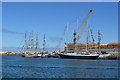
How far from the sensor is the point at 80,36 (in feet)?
363

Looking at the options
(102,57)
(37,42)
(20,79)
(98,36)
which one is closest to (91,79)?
(20,79)

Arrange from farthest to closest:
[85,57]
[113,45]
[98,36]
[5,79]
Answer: [113,45] → [98,36] → [85,57] → [5,79]

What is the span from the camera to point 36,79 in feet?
94.8

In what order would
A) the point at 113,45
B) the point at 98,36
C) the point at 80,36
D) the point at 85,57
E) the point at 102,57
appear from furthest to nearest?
the point at 113,45 → the point at 98,36 → the point at 80,36 → the point at 102,57 → the point at 85,57

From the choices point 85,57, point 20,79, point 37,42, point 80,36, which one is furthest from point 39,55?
point 20,79

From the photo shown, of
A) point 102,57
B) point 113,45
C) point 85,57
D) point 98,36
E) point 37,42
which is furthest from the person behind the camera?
point 113,45

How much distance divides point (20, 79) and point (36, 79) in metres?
1.85

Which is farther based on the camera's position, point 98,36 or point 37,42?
point 37,42

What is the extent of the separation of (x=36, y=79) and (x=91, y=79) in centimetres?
638

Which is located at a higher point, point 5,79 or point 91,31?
point 91,31

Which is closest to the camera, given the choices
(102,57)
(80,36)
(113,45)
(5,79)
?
(5,79)

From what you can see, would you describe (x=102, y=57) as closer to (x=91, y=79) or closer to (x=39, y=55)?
(x=39, y=55)

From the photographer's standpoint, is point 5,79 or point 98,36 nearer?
point 5,79

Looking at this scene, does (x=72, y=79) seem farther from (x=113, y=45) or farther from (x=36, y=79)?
(x=113, y=45)
